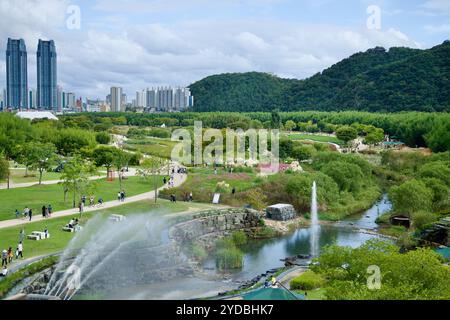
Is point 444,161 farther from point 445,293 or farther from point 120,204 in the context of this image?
Answer: point 445,293

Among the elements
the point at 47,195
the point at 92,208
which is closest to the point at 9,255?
the point at 92,208

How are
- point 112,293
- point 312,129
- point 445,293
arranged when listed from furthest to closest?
point 312,129 < point 112,293 < point 445,293

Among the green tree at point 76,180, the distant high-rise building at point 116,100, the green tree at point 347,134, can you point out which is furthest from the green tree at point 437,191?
the distant high-rise building at point 116,100

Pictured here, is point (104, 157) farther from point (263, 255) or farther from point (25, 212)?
point (263, 255)

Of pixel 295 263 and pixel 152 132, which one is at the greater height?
pixel 152 132
